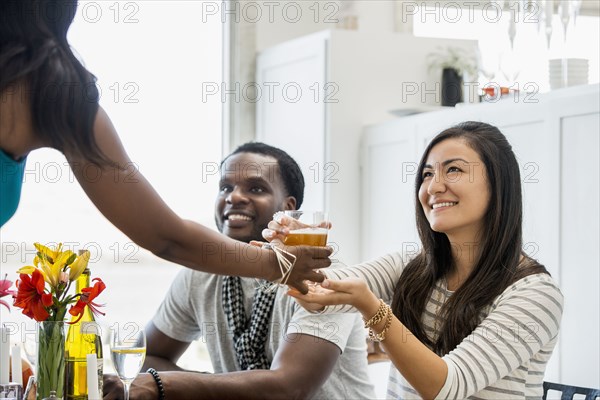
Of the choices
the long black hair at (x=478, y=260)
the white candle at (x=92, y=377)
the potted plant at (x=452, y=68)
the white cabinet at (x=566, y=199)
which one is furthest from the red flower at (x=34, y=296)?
the potted plant at (x=452, y=68)

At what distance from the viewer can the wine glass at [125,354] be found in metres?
1.85

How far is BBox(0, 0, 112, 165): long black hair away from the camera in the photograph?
1.40 m

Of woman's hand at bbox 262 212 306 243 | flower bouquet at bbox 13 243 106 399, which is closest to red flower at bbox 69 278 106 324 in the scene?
flower bouquet at bbox 13 243 106 399

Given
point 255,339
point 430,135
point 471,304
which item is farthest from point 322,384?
point 430,135

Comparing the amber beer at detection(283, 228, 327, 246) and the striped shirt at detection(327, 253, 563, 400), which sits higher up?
the amber beer at detection(283, 228, 327, 246)

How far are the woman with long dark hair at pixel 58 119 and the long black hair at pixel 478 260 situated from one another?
866 millimetres

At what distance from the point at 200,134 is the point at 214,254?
3077mm

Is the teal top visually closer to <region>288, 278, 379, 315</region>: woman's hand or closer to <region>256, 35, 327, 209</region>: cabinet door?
<region>288, 278, 379, 315</region>: woman's hand

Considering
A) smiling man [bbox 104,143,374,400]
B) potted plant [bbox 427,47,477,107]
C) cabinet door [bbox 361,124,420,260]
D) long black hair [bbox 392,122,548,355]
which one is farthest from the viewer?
potted plant [bbox 427,47,477,107]

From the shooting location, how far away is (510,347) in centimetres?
208

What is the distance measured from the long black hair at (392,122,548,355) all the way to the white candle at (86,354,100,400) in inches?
34.3

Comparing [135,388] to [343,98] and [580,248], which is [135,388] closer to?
[580,248]

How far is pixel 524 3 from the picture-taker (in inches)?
152

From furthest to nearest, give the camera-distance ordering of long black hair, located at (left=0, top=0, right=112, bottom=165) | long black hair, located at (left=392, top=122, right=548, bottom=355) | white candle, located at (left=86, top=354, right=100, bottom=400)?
long black hair, located at (left=392, top=122, right=548, bottom=355) < white candle, located at (left=86, top=354, right=100, bottom=400) < long black hair, located at (left=0, top=0, right=112, bottom=165)
